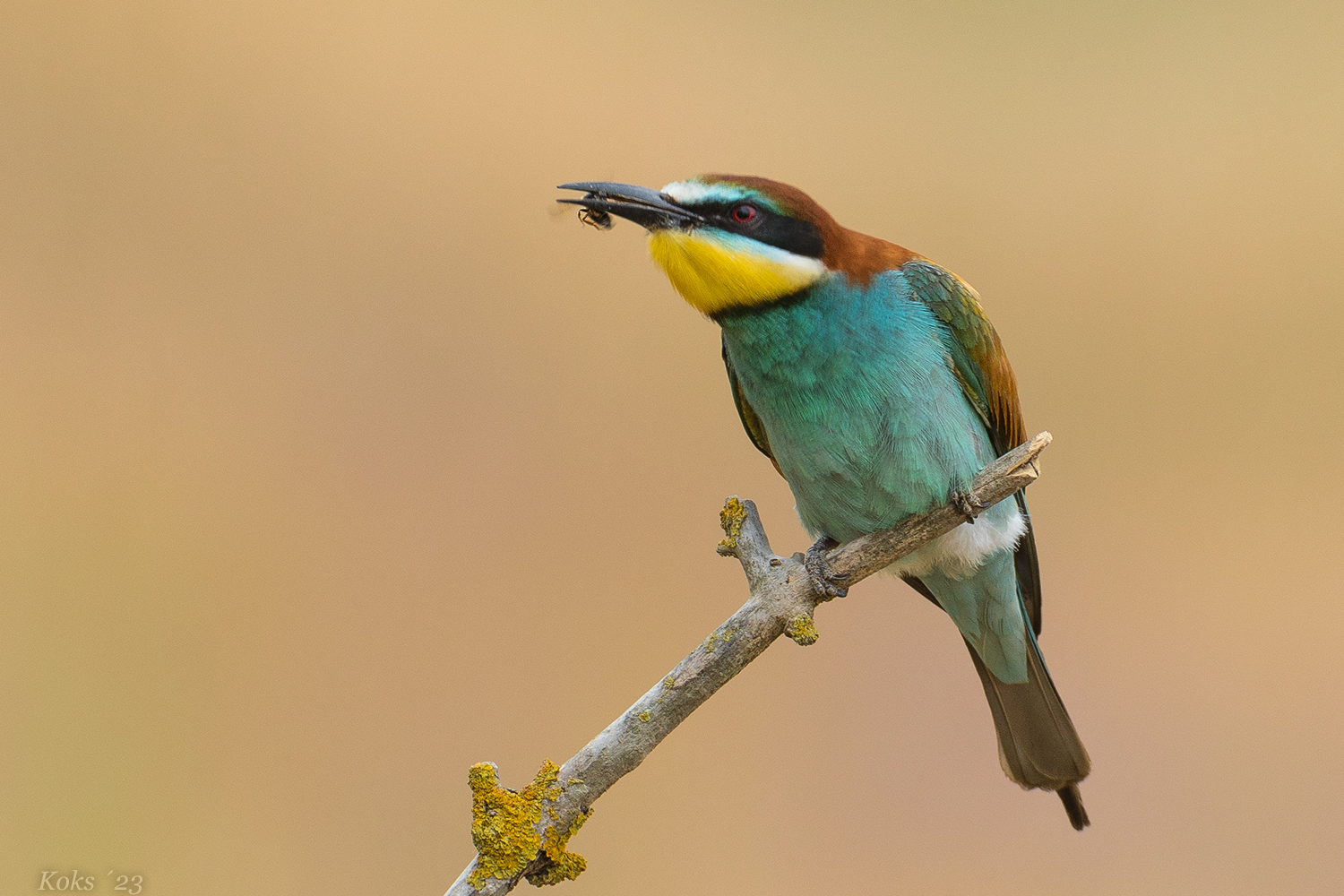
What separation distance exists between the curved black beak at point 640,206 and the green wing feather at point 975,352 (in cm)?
30

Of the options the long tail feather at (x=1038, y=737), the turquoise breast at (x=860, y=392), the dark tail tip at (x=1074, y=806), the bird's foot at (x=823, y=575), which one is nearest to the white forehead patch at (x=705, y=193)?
the turquoise breast at (x=860, y=392)

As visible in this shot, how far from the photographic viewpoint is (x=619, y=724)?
1.02m

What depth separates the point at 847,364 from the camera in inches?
47.4

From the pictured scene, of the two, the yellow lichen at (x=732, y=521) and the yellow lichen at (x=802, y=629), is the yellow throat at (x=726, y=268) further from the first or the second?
the yellow lichen at (x=802, y=629)

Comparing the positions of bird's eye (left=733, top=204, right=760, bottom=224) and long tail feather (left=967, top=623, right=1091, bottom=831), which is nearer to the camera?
bird's eye (left=733, top=204, right=760, bottom=224)

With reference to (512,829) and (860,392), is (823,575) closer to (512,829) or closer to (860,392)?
(860,392)

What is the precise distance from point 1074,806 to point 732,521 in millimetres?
725

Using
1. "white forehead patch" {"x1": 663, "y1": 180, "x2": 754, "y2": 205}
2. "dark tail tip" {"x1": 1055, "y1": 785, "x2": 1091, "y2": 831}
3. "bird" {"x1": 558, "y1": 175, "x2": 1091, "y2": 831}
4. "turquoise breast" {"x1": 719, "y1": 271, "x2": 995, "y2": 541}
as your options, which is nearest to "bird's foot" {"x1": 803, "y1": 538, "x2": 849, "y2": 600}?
"bird" {"x1": 558, "y1": 175, "x2": 1091, "y2": 831}

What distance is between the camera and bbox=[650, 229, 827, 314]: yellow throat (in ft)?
3.72

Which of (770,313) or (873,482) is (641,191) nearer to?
(770,313)

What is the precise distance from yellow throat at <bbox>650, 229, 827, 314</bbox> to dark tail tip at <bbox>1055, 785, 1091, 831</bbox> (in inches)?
31.6

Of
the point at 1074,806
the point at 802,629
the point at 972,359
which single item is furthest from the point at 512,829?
the point at 1074,806

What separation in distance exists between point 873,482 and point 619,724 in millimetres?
405

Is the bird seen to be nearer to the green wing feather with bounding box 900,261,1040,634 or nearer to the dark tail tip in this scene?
the green wing feather with bounding box 900,261,1040,634
